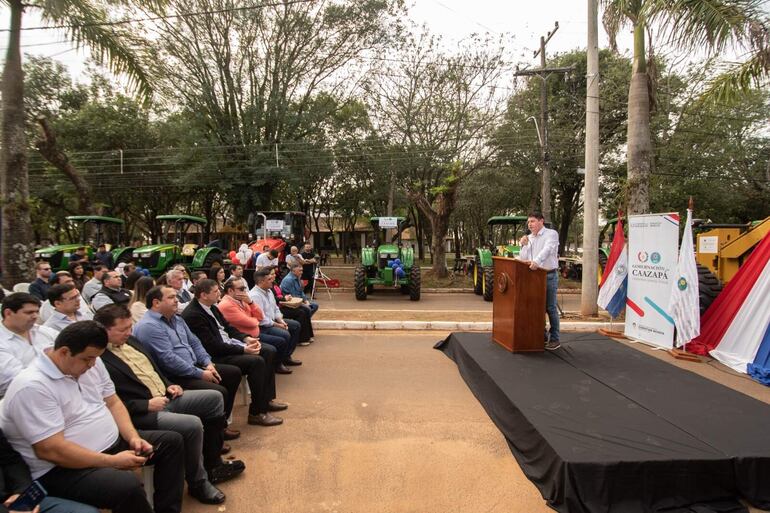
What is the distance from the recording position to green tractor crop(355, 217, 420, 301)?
11.8 m

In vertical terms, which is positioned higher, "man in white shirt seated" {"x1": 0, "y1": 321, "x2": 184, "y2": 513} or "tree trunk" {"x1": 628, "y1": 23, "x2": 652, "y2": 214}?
"tree trunk" {"x1": 628, "y1": 23, "x2": 652, "y2": 214}

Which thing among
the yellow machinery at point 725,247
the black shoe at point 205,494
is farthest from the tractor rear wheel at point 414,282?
the black shoe at point 205,494

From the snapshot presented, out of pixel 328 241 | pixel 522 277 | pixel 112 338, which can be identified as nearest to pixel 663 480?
pixel 522 277

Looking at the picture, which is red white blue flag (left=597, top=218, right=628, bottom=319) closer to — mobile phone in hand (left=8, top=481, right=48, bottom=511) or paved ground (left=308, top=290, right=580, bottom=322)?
paved ground (left=308, top=290, right=580, bottom=322)

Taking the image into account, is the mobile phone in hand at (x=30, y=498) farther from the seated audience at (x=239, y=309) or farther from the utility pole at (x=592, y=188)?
the utility pole at (x=592, y=188)

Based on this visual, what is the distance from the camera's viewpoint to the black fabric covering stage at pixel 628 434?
2.63m

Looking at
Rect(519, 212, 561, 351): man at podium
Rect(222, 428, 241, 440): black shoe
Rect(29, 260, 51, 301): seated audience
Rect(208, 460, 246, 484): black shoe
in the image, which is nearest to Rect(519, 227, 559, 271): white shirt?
Rect(519, 212, 561, 351): man at podium

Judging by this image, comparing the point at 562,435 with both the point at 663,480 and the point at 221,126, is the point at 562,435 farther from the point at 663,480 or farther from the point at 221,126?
the point at 221,126

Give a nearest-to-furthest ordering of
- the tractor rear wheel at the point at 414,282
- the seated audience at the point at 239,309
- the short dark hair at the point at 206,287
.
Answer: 1. the short dark hair at the point at 206,287
2. the seated audience at the point at 239,309
3. the tractor rear wheel at the point at 414,282

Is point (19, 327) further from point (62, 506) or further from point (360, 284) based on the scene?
point (360, 284)

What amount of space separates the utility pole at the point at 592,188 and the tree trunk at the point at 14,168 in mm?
8939

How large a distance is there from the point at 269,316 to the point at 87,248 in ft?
34.9

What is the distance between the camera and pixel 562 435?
2.99m

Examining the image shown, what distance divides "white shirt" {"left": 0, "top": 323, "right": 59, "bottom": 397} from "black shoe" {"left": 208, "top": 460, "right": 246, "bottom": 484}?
1319 millimetres
